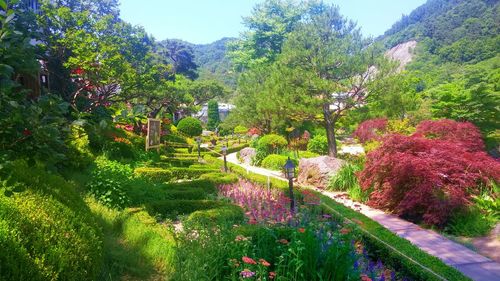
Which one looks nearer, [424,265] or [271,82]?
[424,265]

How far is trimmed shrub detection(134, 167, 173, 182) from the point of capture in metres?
9.71

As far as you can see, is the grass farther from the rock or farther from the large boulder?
the rock

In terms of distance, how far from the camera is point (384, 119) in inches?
618

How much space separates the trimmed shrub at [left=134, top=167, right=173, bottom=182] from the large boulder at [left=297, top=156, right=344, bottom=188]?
4.11 meters

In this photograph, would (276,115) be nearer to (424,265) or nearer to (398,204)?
(398,204)

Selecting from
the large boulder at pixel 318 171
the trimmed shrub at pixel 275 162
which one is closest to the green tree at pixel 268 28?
the trimmed shrub at pixel 275 162

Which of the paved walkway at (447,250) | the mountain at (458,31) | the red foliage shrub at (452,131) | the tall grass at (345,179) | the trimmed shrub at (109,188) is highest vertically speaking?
the mountain at (458,31)

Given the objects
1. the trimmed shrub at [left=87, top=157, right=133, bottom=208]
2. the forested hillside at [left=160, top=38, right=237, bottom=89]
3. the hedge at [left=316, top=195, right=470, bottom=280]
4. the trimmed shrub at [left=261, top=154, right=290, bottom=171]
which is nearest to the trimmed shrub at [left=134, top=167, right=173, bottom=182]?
the trimmed shrub at [left=87, top=157, right=133, bottom=208]

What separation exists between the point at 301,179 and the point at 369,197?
296cm

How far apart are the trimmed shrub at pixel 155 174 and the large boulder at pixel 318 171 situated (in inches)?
162

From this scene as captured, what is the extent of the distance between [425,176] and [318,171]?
3876 millimetres

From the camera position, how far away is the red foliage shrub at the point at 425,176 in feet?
23.7

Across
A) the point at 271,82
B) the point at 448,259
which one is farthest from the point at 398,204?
the point at 271,82

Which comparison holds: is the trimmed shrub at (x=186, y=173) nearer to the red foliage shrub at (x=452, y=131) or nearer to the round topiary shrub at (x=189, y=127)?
the red foliage shrub at (x=452, y=131)
